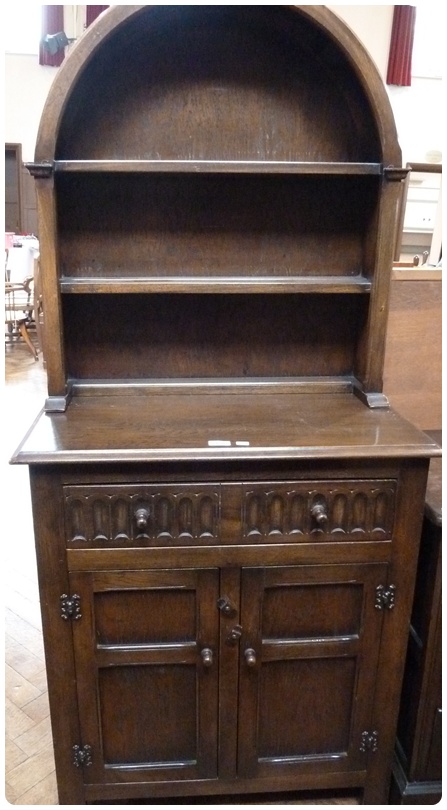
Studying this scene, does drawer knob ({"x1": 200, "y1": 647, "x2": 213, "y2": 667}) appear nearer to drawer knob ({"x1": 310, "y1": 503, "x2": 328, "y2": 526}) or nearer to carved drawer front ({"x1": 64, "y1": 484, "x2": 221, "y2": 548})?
carved drawer front ({"x1": 64, "y1": 484, "x2": 221, "y2": 548})

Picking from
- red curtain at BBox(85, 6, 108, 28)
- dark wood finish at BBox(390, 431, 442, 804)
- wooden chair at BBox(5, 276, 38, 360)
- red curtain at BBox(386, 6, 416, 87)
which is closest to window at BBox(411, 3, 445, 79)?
red curtain at BBox(386, 6, 416, 87)

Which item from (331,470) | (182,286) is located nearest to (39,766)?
(331,470)

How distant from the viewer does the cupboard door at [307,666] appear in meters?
1.15

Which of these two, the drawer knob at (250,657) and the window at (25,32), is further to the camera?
the window at (25,32)

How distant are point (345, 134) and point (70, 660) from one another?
4.14 feet

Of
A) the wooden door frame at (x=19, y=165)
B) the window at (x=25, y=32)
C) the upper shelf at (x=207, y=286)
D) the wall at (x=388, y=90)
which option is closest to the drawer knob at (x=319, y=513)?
the upper shelf at (x=207, y=286)

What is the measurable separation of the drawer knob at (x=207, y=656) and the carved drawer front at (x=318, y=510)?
0.25m

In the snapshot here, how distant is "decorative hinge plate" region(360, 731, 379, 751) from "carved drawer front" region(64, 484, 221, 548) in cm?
57

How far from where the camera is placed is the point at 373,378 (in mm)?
1298

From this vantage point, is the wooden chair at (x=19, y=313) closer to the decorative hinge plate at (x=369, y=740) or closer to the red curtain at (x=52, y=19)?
the red curtain at (x=52, y=19)

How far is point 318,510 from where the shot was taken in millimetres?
1091

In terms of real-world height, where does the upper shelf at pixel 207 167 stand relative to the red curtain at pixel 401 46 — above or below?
below

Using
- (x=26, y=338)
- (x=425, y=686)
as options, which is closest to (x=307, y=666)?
(x=425, y=686)

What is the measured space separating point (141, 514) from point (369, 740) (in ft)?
2.37
